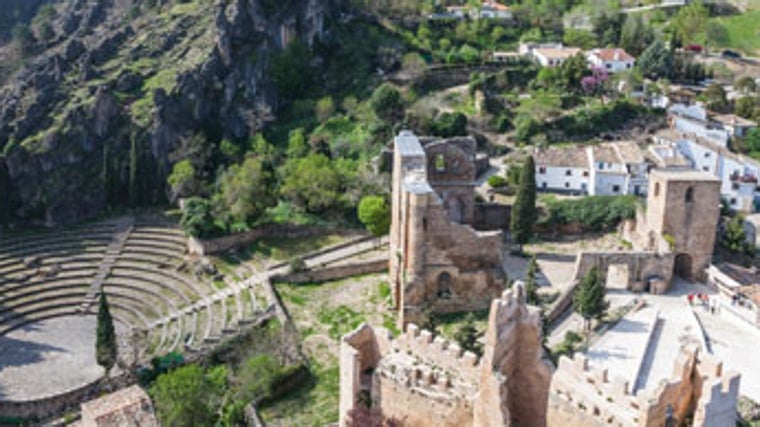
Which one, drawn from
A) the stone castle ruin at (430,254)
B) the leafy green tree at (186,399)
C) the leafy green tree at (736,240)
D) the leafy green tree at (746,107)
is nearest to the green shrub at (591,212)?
the leafy green tree at (736,240)

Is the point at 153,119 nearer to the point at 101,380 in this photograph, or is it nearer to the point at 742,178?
the point at 101,380

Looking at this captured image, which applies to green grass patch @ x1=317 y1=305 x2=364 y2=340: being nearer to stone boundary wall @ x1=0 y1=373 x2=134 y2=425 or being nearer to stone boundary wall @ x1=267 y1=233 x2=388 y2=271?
stone boundary wall @ x1=267 y1=233 x2=388 y2=271

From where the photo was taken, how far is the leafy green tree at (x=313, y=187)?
152ft

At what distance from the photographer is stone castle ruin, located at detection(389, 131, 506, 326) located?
117ft

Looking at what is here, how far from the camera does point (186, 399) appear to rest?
28688mm

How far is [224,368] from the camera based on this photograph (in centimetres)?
3297

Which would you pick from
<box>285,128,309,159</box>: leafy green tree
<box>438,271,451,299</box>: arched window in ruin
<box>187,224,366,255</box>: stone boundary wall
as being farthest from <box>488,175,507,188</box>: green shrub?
<box>438,271,451,299</box>: arched window in ruin

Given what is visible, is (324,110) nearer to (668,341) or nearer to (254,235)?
(254,235)

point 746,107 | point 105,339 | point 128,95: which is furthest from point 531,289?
point 128,95

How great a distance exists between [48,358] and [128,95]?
24.6 m

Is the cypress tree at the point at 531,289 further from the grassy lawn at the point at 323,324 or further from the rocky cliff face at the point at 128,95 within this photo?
the rocky cliff face at the point at 128,95

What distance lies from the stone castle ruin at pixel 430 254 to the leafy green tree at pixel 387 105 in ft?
56.2

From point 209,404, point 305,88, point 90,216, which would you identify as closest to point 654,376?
point 209,404

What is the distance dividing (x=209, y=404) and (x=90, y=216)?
76.1 ft
